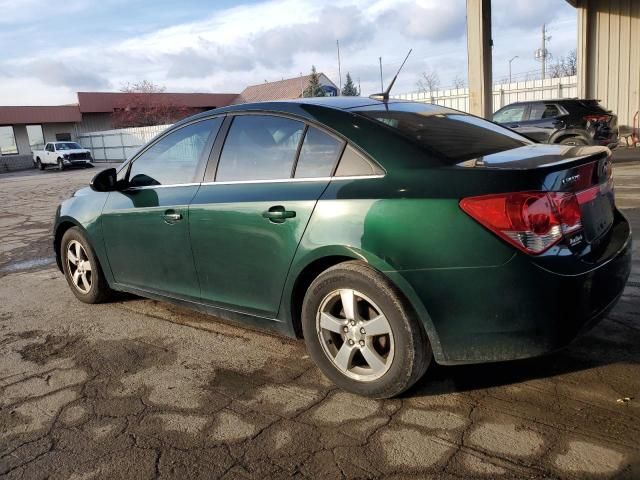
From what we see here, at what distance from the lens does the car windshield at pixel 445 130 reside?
10.1ft

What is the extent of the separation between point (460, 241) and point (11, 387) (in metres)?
2.81

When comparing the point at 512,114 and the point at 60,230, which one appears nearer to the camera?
the point at 60,230

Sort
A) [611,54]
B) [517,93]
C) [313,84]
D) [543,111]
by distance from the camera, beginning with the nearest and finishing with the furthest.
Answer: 1. [543,111]
2. [611,54]
3. [517,93]
4. [313,84]

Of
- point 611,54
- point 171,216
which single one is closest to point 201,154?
point 171,216

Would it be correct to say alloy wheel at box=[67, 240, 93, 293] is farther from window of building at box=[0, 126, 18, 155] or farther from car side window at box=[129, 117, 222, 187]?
window of building at box=[0, 126, 18, 155]

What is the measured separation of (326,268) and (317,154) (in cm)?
65

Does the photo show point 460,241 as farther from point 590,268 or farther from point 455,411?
point 455,411

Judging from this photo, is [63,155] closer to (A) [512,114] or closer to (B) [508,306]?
(A) [512,114]

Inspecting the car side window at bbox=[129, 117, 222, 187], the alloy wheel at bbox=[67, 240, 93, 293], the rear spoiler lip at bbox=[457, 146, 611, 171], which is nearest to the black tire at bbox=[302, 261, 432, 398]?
the rear spoiler lip at bbox=[457, 146, 611, 171]

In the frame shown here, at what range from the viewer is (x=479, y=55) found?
12.8 m

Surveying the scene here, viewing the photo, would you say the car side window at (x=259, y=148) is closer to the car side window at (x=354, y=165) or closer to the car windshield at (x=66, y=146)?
the car side window at (x=354, y=165)

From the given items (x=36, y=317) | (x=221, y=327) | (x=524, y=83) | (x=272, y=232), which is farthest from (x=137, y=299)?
(x=524, y=83)

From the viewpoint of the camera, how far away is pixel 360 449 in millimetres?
2596

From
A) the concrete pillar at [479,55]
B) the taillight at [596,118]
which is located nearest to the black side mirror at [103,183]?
the concrete pillar at [479,55]
